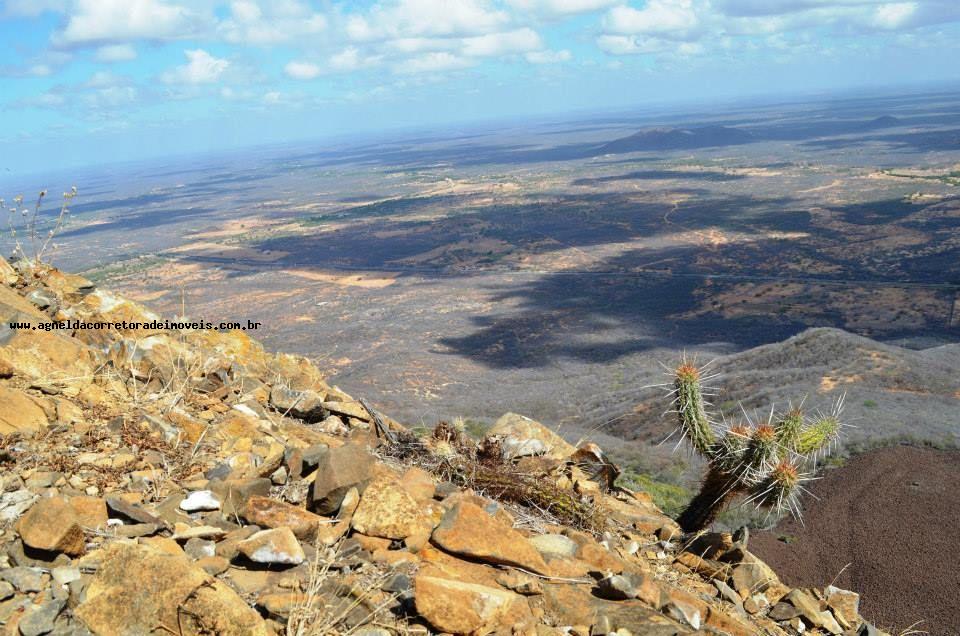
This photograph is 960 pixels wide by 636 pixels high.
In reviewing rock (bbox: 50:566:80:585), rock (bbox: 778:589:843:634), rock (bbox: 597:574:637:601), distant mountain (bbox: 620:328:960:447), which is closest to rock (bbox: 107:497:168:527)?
rock (bbox: 50:566:80:585)

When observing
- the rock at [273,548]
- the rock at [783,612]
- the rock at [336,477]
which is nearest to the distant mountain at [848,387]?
the rock at [783,612]

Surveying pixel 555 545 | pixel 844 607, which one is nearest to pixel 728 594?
pixel 844 607

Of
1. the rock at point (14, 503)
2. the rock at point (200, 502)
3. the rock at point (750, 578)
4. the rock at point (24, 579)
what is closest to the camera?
the rock at point (24, 579)

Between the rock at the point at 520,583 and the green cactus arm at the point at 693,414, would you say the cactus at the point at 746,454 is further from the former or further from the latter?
A: the rock at the point at 520,583

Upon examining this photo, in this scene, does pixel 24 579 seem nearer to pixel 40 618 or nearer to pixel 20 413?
pixel 40 618

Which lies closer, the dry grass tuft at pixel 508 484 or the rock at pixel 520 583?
the rock at pixel 520 583

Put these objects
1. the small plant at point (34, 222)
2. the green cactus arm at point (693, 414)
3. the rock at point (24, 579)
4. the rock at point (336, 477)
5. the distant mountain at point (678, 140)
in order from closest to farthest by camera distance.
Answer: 1. the rock at point (24, 579)
2. the rock at point (336, 477)
3. the small plant at point (34, 222)
4. the green cactus arm at point (693, 414)
5. the distant mountain at point (678, 140)

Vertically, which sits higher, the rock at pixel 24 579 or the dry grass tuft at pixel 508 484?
the rock at pixel 24 579
